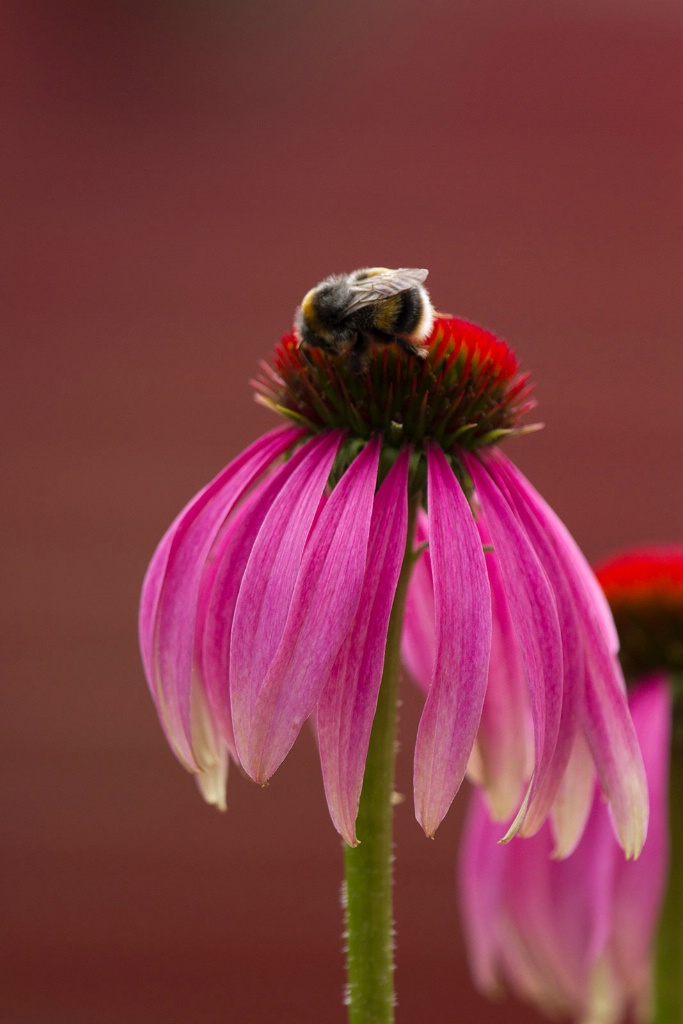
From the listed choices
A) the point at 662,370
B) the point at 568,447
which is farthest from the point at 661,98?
the point at 568,447

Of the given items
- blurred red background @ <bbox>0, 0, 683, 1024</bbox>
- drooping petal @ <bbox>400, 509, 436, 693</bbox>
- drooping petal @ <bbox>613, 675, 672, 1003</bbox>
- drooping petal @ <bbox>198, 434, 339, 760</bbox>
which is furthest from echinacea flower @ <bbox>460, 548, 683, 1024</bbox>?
blurred red background @ <bbox>0, 0, 683, 1024</bbox>

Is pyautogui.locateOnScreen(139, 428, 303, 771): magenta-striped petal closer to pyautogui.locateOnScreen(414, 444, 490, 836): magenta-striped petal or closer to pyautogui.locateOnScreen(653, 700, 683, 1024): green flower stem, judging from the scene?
pyautogui.locateOnScreen(414, 444, 490, 836): magenta-striped petal

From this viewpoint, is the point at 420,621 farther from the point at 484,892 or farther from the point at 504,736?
the point at 484,892

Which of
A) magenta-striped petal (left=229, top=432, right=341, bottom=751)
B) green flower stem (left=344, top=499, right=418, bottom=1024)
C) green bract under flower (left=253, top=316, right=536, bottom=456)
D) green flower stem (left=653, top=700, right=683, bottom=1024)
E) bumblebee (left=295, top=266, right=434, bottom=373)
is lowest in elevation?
green flower stem (left=653, top=700, right=683, bottom=1024)

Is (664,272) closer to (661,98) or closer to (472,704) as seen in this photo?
(661,98)

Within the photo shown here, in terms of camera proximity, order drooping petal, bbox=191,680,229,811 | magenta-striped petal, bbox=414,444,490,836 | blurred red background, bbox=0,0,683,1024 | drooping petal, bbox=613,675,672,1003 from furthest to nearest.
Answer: blurred red background, bbox=0,0,683,1024 → drooping petal, bbox=613,675,672,1003 → drooping petal, bbox=191,680,229,811 → magenta-striped petal, bbox=414,444,490,836

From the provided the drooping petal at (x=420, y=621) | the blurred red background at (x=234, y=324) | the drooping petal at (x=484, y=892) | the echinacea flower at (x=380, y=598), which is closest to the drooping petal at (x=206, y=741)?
the echinacea flower at (x=380, y=598)

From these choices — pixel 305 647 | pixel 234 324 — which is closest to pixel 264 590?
pixel 305 647
